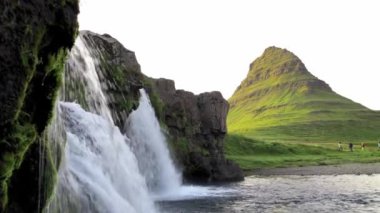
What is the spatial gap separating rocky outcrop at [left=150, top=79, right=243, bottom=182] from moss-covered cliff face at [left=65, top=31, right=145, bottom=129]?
8.54 metres

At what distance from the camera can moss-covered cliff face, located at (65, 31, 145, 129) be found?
40.5 metres

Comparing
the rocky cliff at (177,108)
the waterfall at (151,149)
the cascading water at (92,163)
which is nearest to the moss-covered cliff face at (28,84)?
the cascading water at (92,163)

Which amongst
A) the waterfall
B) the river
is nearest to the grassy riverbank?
the river

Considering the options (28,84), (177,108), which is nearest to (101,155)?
(28,84)

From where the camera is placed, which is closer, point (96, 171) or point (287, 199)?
point (96, 171)

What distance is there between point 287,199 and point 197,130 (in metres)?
32.3

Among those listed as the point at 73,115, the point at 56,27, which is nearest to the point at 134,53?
the point at 73,115

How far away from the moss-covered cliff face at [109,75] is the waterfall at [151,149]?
2885 millimetres

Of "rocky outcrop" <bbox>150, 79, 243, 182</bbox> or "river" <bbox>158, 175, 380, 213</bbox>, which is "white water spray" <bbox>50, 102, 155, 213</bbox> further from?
"rocky outcrop" <bbox>150, 79, 243, 182</bbox>

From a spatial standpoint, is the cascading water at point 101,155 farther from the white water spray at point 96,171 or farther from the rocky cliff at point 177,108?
the rocky cliff at point 177,108

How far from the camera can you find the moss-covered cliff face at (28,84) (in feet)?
45.7

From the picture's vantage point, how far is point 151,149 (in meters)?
61.7

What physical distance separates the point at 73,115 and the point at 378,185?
4370 cm

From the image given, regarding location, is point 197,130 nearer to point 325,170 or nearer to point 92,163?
point 325,170
